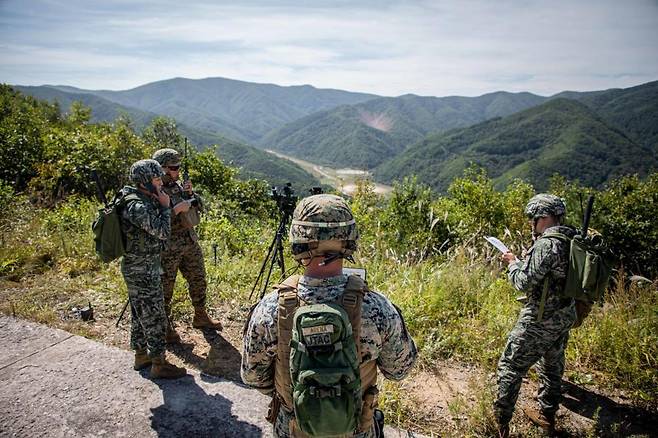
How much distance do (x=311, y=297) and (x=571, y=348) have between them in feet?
12.4

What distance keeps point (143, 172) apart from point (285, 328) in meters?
2.49

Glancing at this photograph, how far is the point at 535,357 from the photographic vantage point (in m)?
3.06

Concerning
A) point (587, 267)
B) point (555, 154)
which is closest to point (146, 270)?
point (587, 267)

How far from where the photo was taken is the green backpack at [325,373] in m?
1.48

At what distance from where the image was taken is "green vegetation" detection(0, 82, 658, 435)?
3791mm

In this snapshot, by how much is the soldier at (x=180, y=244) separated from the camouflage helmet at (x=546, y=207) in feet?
10.9

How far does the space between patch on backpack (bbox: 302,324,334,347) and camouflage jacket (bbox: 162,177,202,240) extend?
10.2 feet

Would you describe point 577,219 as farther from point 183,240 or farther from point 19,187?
point 19,187

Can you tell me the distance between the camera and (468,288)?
5.05m

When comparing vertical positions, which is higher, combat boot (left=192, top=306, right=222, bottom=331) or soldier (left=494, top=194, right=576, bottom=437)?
soldier (left=494, top=194, right=576, bottom=437)

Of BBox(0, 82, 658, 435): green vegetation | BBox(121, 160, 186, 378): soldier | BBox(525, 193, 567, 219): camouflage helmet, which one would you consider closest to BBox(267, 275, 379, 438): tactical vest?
BBox(0, 82, 658, 435): green vegetation

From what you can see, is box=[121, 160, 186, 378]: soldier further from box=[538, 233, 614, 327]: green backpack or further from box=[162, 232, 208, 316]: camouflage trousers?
box=[538, 233, 614, 327]: green backpack

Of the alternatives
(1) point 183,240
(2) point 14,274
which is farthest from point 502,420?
(2) point 14,274

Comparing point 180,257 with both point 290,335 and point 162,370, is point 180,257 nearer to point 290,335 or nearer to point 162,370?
point 162,370
